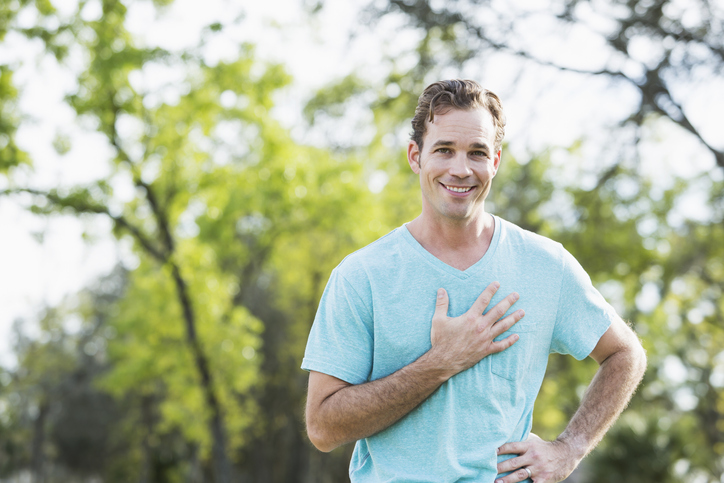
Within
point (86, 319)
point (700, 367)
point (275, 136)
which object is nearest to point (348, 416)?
point (275, 136)

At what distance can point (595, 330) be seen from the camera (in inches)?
91.1

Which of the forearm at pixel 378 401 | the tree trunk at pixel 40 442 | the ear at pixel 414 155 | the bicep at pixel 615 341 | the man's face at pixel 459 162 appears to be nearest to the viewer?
the forearm at pixel 378 401

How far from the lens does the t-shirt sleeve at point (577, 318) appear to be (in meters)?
2.30

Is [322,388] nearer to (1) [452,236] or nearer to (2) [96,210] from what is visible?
(1) [452,236]

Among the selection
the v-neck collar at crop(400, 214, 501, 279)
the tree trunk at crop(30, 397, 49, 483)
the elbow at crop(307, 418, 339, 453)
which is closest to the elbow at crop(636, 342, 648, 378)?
the v-neck collar at crop(400, 214, 501, 279)

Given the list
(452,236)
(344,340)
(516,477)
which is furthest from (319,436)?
(452,236)

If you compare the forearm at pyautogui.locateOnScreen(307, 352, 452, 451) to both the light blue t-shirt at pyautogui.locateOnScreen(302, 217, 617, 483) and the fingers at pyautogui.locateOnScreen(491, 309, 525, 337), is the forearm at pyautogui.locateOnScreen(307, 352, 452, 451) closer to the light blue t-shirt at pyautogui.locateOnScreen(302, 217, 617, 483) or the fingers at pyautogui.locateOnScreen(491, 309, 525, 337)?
the light blue t-shirt at pyautogui.locateOnScreen(302, 217, 617, 483)

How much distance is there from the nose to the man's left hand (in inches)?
36.8

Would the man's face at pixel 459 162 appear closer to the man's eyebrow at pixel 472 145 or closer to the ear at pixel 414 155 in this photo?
the man's eyebrow at pixel 472 145

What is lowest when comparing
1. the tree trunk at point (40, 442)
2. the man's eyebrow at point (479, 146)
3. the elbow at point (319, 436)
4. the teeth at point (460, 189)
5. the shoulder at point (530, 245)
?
the tree trunk at point (40, 442)

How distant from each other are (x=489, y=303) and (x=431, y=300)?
0.67 ft

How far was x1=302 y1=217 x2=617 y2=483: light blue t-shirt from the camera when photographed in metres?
2.07

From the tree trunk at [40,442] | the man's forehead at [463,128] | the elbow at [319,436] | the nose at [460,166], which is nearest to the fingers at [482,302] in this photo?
the nose at [460,166]

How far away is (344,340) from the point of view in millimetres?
2133
